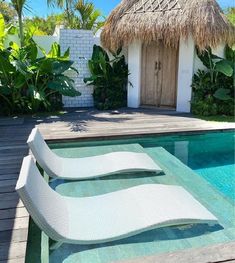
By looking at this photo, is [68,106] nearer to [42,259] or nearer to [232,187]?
[232,187]

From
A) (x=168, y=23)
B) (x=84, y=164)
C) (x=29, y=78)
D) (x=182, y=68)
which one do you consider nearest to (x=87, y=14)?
(x=168, y=23)

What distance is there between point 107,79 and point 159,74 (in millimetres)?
1673

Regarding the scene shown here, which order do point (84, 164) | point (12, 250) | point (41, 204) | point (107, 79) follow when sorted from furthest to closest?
1. point (107, 79)
2. point (84, 164)
3. point (41, 204)
4. point (12, 250)

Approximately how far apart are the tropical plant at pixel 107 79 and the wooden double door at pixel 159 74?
69cm

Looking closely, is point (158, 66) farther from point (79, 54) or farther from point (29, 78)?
point (29, 78)

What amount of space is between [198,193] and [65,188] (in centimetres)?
171

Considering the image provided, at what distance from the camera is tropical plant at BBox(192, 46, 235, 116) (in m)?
9.14

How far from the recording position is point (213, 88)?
30.4ft

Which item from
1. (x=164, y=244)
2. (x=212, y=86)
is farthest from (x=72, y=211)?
(x=212, y=86)

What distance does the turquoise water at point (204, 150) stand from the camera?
5.36m

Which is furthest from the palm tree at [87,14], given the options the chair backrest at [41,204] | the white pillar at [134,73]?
the chair backrest at [41,204]

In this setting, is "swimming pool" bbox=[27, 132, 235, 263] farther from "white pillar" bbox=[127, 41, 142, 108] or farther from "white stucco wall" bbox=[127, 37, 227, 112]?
"white pillar" bbox=[127, 41, 142, 108]

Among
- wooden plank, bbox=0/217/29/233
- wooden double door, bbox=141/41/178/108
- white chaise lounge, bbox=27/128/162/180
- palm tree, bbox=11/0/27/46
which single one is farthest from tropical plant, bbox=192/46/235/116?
wooden plank, bbox=0/217/29/233

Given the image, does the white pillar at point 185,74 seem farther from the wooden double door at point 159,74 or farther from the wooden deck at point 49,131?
the wooden deck at point 49,131
